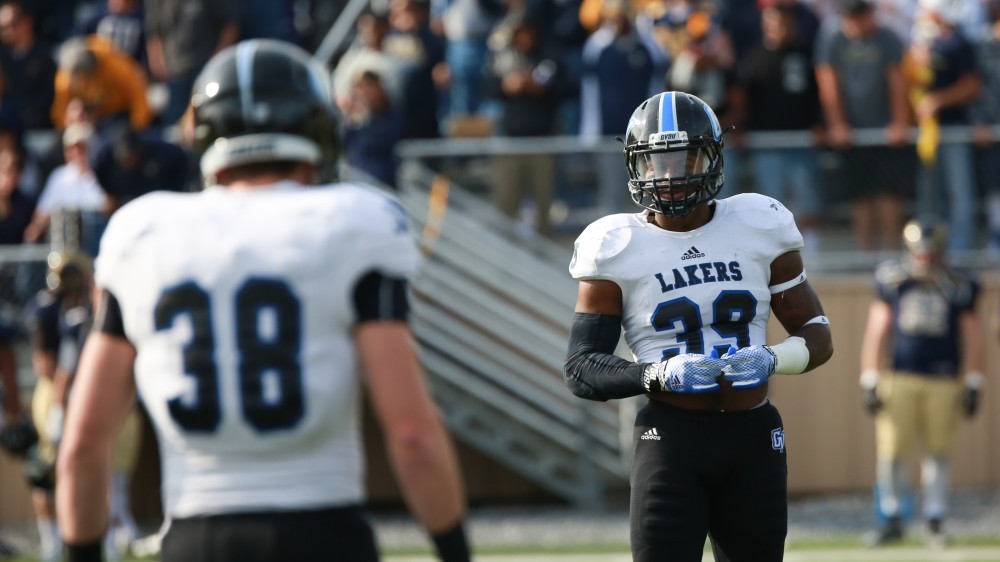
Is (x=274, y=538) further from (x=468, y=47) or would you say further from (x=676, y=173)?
(x=468, y=47)

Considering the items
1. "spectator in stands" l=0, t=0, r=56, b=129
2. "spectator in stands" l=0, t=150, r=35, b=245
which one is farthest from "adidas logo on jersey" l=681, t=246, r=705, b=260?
"spectator in stands" l=0, t=0, r=56, b=129

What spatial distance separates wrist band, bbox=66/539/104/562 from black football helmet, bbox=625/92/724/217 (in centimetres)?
209

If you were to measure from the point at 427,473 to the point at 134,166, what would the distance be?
7.85m

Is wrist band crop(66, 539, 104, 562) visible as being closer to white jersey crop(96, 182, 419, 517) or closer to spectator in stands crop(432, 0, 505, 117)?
white jersey crop(96, 182, 419, 517)

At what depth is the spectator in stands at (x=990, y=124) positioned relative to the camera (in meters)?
10.4

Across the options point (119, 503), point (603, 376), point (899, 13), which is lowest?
point (119, 503)

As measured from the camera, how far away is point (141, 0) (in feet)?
39.2

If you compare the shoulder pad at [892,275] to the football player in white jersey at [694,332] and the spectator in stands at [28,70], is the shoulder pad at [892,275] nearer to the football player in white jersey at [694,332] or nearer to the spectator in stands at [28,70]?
the football player in white jersey at [694,332]

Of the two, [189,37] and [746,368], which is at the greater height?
[189,37]

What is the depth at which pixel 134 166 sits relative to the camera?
398 inches

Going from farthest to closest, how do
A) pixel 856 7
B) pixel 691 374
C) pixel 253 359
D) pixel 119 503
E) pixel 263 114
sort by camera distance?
pixel 856 7 < pixel 119 503 < pixel 691 374 < pixel 263 114 < pixel 253 359

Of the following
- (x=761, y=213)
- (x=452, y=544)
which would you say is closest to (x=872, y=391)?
(x=761, y=213)

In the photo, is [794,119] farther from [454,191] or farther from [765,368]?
[765,368]

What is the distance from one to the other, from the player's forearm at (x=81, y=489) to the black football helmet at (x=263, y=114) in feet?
1.80
